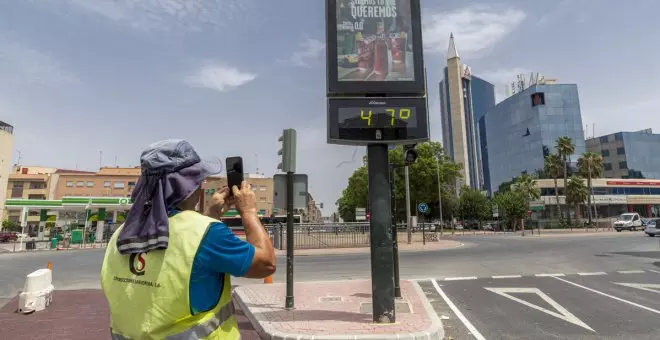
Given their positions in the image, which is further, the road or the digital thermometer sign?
the digital thermometer sign

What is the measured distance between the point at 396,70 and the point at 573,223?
58.6 m

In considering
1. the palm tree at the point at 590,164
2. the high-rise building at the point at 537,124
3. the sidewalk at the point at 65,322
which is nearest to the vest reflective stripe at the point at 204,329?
the sidewalk at the point at 65,322

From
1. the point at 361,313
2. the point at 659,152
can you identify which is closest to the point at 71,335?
the point at 361,313

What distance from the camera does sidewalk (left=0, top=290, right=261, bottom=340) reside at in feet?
19.4

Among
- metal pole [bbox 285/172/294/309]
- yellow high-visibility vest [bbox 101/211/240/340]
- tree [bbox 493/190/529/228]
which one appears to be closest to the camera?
yellow high-visibility vest [bbox 101/211/240/340]

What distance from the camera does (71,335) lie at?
5.91 m

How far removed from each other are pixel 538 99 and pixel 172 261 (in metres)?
101

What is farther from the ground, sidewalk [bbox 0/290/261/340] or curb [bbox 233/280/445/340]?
curb [bbox 233/280/445/340]

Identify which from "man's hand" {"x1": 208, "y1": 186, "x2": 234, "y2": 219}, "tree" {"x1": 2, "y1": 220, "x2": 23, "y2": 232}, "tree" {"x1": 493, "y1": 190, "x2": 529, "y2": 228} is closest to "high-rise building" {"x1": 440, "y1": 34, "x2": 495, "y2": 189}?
"tree" {"x1": 493, "y1": 190, "x2": 529, "y2": 228}

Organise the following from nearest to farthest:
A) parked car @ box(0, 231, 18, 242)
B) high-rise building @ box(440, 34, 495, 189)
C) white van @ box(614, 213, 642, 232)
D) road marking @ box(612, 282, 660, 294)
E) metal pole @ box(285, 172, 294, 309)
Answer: metal pole @ box(285, 172, 294, 309)
road marking @ box(612, 282, 660, 294)
white van @ box(614, 213, 642, 232)
parked car @ box(0, 231, 18, 242)
high-rise building @ box(440, 34, 495, 189)

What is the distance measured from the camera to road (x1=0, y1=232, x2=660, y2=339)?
601 centimetres

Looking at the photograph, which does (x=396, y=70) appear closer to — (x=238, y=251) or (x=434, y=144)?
(x=238, y=251)

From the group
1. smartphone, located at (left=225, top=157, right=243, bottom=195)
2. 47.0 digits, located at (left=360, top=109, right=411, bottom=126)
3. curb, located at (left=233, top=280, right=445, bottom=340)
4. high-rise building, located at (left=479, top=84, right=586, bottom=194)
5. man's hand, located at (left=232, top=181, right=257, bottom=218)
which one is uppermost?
high-rise building, located at (left=479, top=84, right=586, bottom=194)

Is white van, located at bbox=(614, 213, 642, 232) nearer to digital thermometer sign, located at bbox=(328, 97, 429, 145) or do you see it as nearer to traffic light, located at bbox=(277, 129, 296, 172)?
digital thermometer sign, located at bbox=(328, 97, 429, 145)
